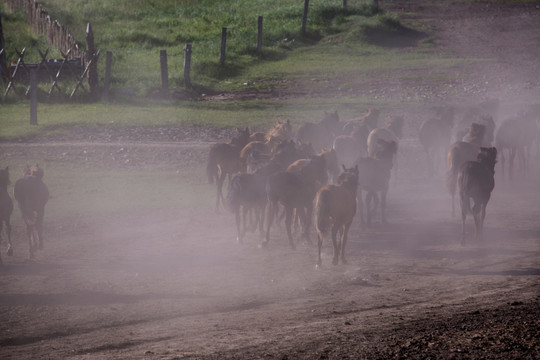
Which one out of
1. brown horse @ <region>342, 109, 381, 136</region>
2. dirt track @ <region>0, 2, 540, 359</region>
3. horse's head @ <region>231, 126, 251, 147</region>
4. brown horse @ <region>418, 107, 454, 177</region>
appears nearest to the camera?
dirt track @ <region>0, 2, 540, 359</region>

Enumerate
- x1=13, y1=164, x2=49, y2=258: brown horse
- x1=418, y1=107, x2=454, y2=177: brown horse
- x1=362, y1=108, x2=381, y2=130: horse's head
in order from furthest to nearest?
x1=362, y1=108, x2=381, y2=130: horse's head, x1=418, y1=107, x2=454, y2=177: brown horse, x1=13, y1=164, x2=49, y2=258: brown horse

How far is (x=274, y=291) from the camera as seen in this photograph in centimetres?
1022

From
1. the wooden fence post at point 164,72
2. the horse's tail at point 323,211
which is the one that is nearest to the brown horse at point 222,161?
the horse's tail at point 323,211

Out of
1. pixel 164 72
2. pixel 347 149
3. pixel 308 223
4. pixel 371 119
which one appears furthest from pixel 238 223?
pixel 164 72

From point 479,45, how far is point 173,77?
1670 centimetres

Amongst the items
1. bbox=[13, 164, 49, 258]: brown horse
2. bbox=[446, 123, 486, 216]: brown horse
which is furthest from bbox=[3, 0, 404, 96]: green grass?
bbox=[446, 123, 486, 216]: brown horse

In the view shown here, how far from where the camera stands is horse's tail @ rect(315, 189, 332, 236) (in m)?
11.3

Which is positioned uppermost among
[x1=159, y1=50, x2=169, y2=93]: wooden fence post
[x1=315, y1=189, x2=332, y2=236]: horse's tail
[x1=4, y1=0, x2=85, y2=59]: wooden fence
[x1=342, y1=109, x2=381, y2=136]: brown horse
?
[x1=4, y1=0, x2=85, y2=59]: wooden fence

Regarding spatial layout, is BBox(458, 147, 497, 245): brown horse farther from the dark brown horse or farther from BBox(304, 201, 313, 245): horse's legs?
BBox(304, 201, 313, 245): horse's legs

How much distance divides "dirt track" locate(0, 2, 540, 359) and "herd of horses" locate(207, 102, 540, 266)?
1.74 feet

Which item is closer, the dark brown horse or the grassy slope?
the dark brown horse

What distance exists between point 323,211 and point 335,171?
347 cm

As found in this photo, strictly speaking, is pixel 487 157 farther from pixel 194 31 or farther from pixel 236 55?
pixel 194 31

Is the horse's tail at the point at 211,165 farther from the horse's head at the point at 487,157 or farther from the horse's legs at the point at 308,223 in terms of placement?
the horse's head at the point at 487,157
